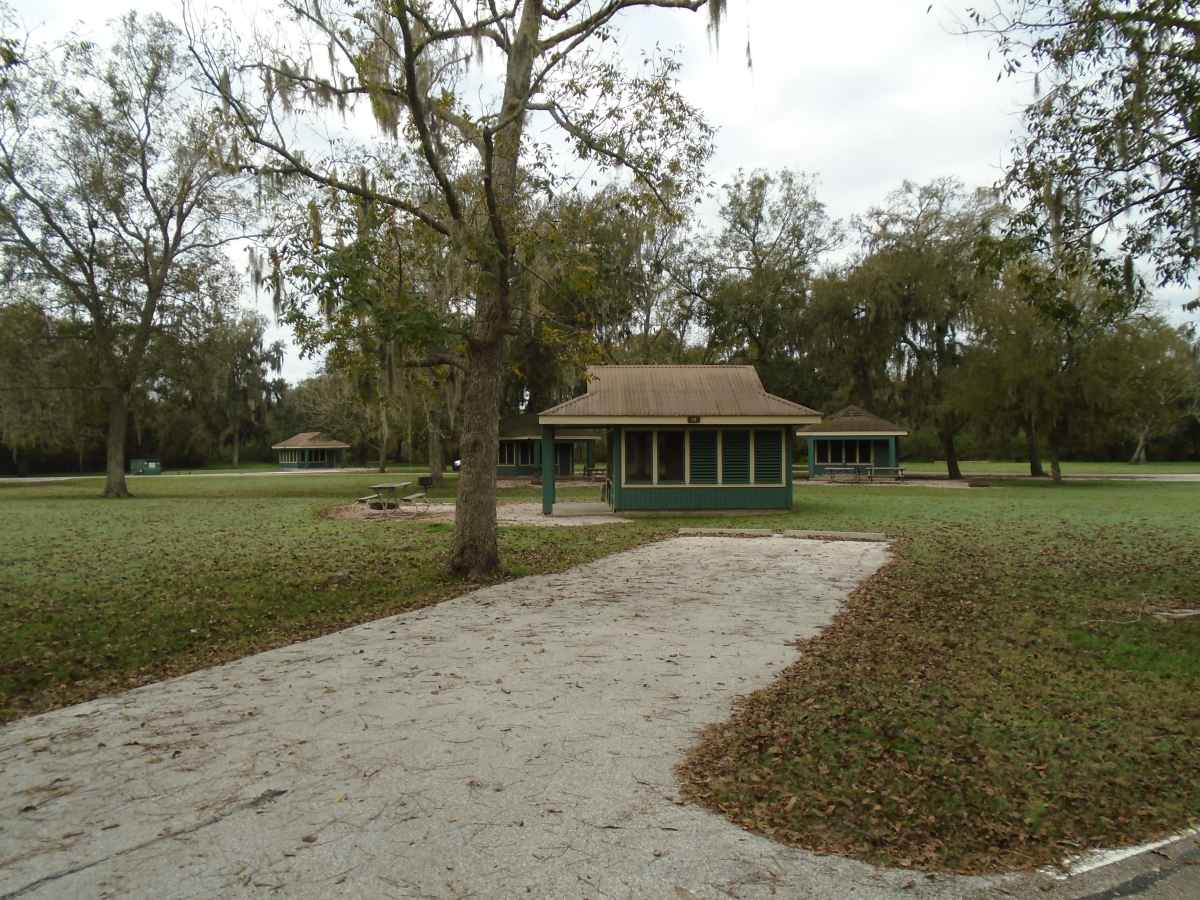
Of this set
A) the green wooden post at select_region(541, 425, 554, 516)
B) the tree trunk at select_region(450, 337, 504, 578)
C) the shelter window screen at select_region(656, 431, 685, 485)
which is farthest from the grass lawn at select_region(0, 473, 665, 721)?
the green wooden post at select_region(541, 425, 554, 516)

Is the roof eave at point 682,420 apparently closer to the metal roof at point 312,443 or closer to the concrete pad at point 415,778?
the concrete pad at point 415,778

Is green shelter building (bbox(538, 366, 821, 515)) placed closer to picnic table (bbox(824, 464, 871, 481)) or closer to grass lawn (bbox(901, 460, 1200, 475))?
picnic table (bbox(824, 464, 871, 481))

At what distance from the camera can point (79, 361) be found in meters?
29.3

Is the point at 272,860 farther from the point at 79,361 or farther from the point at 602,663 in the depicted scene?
the point at 79,361

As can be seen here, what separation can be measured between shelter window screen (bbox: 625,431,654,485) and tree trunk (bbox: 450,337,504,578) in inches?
422

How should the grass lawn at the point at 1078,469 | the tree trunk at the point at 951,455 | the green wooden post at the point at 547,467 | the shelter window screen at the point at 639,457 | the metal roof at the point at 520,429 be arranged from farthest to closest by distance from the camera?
1. the grass lawn at the point at 1078,469
2. the tree trunk at the point at 951,455
3. the metal roof at the point at 520,429
4. the shelter window screen at the point at 639,457
5. the green wooden post at the point at 547,467

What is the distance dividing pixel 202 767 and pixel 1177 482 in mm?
40870

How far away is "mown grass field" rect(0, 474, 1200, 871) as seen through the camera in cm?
366

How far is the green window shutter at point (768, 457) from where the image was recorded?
2117 cm

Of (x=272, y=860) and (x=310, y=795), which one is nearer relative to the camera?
(x=272, y=860)

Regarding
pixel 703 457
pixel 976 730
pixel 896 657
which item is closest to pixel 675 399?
pixel 703 457

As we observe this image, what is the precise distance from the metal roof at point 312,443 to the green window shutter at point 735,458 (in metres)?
53.3

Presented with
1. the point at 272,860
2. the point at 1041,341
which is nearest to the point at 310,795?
the point at 272,860

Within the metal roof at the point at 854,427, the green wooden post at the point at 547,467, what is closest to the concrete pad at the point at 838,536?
the green wooden post at the point at 547,467
